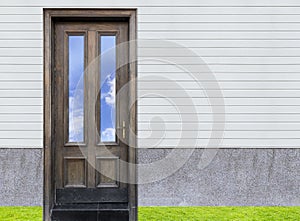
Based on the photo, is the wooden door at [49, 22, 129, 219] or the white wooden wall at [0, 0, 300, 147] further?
the wooden door at [49, 22, 129, 219]

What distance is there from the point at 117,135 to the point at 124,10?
1.41 metres

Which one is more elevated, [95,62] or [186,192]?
[95,62]

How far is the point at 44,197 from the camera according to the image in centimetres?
409

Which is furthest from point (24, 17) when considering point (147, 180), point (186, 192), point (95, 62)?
point (186, 192)

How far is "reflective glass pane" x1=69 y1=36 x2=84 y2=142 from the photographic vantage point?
14.0ft

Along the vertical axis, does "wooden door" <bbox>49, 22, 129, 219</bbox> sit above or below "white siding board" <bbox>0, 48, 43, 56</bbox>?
below

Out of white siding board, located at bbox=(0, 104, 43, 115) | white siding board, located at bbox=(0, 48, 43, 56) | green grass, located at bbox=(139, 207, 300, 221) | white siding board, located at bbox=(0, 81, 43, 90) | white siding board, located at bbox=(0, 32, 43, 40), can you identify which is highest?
white siding board, located at bbox=(0, 32, 43, 40)

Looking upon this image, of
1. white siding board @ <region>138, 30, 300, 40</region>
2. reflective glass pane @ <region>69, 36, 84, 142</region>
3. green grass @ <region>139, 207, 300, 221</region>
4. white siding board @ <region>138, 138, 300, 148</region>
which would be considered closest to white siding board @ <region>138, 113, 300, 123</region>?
white siding board @ <region>138, 138, 300, 148</region>

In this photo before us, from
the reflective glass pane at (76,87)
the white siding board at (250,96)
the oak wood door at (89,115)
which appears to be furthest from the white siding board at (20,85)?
the white siding board at (250,96)

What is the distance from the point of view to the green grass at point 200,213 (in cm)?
401

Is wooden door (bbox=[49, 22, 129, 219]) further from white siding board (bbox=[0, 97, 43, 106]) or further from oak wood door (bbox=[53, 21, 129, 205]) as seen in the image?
white siding board (bbox=[0, 97, 43, 106])

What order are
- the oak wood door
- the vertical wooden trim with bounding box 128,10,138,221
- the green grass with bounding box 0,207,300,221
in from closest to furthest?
1. the green grass with bounding box 0,207,300,221
2. the vertical wooden trim with bounding box 128,10,138,221
3. the oak wood door

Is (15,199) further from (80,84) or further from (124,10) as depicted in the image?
(124,10)

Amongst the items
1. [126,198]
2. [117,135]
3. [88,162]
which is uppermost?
[117,135]
